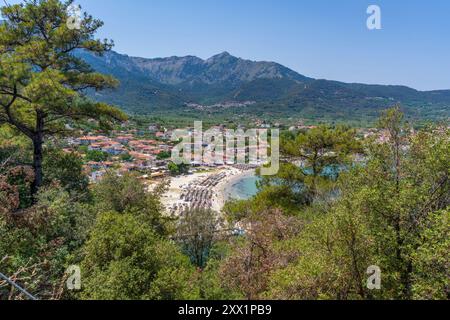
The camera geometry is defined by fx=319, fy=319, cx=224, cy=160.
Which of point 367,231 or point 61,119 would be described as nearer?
point 367,231

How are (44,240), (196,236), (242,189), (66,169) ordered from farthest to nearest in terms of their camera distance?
(242,189)
(196,236)
(66,169)
(44,240)

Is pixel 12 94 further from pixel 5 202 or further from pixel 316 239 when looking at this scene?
pixel 316 239

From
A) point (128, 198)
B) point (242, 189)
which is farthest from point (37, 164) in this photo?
point (242, 189)

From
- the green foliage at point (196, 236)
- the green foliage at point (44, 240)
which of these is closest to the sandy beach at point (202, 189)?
the green foliage at point (196, 236)

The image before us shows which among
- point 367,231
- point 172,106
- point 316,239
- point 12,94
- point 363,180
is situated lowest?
point 316,239

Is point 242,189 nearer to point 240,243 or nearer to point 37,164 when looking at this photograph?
point 37,164

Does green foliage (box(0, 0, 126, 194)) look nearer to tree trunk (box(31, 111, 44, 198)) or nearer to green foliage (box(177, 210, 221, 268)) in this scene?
tree trunk (box(31, 111, 44, 198))
